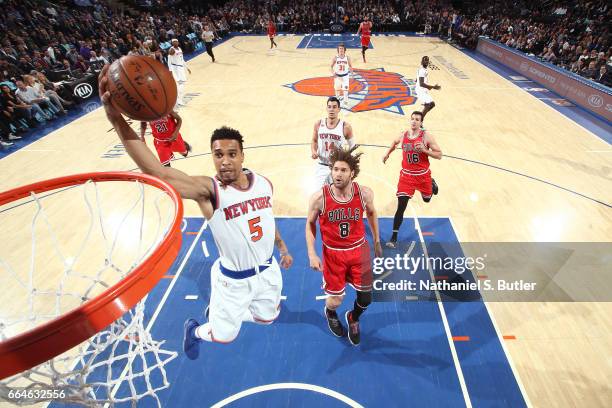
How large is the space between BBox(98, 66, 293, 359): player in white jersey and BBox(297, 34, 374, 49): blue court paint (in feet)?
65.7

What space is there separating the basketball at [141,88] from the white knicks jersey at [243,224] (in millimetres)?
705

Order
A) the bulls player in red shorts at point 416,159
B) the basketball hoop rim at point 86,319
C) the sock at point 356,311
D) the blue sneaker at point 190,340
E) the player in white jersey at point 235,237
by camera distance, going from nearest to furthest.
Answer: the basketball hoop rim at point 86,319, the player in white jersey at point 235,237, the blue sneaker at point 190,340, the sock at point 356,311, the bulls player in red shorts at point 416,159

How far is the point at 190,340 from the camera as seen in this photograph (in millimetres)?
3623

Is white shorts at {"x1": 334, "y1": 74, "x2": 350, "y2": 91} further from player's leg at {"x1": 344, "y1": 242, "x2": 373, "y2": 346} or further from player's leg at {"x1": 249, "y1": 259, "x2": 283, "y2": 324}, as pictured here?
player's leg at {"x1": 249, "y1": 259, "x2": 283, "y2": 324}

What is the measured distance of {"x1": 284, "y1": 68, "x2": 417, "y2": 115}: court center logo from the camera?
1175 cm

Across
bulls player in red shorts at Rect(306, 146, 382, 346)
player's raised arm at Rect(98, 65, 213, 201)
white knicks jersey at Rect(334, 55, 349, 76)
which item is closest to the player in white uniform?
bulls player in red shorts at Rect(306, 146, 382, 346)

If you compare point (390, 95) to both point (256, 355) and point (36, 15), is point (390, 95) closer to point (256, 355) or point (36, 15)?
point (256, 355)

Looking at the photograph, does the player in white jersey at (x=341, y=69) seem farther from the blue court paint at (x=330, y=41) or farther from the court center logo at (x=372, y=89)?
the blue court paint at (x=330, y=41)

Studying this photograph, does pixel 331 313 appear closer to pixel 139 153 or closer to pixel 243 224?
pixel 243 224

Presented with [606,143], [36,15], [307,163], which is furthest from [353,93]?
[36,15]

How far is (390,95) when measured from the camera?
1263 cm

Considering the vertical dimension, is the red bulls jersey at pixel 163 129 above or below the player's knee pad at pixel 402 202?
above

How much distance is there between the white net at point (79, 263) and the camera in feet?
12.0

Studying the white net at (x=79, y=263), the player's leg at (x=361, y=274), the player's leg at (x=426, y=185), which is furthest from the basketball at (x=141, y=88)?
the player's leg at (x=426, y=185)
